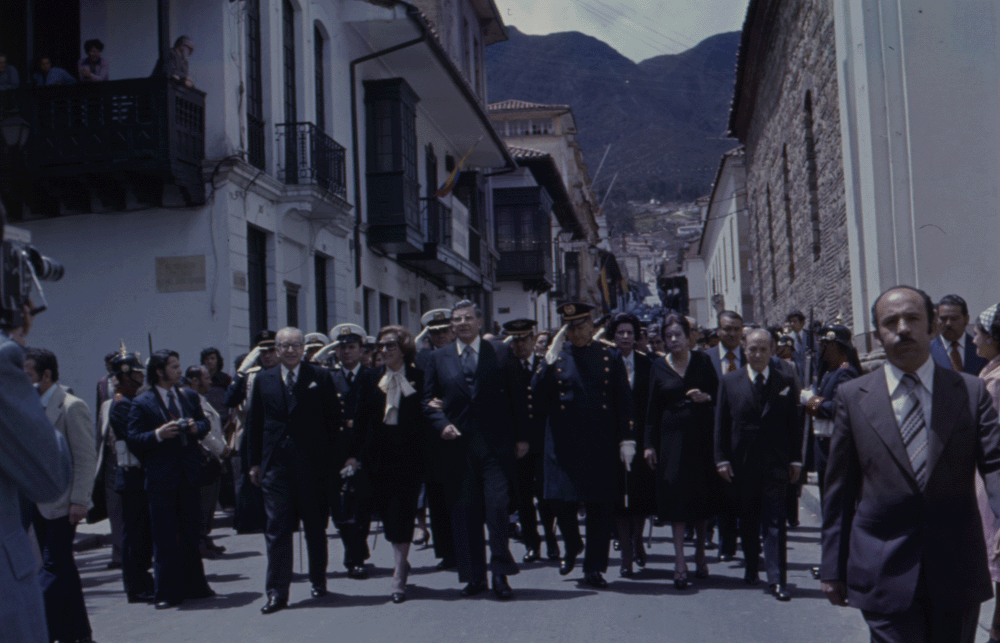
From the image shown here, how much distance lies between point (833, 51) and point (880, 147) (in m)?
2.35

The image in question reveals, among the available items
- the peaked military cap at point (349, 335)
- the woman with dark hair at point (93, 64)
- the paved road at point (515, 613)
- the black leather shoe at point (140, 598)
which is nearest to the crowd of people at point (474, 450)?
the black leather shoe at point (140, 598)

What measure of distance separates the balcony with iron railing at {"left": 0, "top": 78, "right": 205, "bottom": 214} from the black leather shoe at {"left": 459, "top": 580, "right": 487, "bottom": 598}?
8856 millimetres

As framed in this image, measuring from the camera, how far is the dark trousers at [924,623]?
3756mm

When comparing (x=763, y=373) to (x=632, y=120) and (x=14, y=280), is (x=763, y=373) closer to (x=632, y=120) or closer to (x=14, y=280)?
(x=14, y=280)

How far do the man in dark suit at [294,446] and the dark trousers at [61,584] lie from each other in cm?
147

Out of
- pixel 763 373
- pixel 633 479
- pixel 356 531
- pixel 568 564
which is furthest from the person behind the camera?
pixel 356 531

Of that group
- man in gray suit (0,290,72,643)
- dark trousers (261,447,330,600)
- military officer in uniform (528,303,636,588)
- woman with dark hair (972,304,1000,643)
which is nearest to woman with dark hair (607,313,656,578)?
military officer in uniform (528,303,636,588)

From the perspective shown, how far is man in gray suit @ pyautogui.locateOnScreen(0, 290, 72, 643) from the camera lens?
9.96ft

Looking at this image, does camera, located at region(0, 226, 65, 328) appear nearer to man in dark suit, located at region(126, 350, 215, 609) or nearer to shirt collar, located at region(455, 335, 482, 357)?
man in dark suit, located at region(126, 350, 215, 609)

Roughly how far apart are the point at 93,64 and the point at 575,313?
9755 millimetres

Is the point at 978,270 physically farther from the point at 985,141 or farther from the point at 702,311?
the point at 702,311

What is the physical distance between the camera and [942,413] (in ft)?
12.5

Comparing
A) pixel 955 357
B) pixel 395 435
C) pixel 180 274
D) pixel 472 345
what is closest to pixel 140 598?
pixel 395 435

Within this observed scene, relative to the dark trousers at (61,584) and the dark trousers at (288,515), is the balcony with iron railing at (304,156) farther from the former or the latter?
the dark trousers at (61,584)
